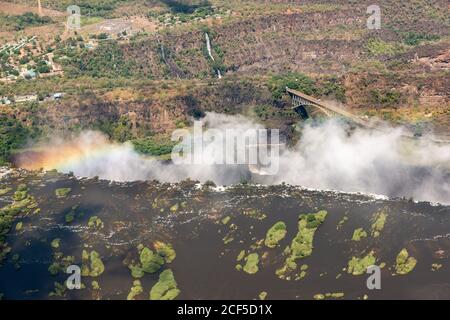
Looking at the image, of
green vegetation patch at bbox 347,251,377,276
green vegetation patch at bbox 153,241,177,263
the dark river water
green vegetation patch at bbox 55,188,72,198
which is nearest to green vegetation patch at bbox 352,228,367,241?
the dark river water

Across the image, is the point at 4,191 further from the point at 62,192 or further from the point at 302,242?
the point at 302,242

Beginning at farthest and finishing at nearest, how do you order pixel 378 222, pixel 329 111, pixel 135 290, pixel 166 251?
pixel 329 111 < pixel 378 222 < pixel 166 251 < pixel 135 290

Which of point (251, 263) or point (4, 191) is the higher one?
point (4, 191)

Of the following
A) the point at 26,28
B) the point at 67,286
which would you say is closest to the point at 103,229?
the point at 67,286

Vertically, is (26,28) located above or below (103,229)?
above

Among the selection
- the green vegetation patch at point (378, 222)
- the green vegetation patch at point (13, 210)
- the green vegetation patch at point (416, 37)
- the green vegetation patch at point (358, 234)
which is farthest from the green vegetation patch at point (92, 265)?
the green vegetation patch at point (416, 37)

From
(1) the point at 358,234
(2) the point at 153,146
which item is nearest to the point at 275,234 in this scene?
(1) the point at 358,234
